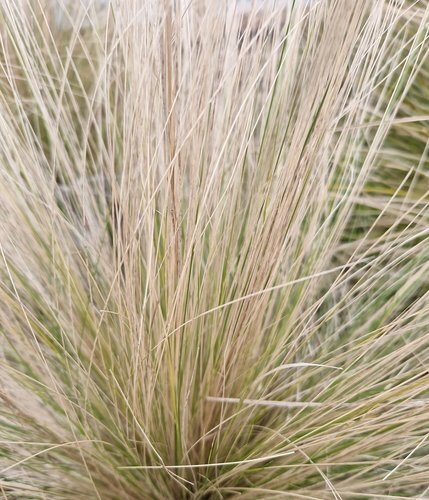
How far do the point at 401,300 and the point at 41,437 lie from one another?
0.49m

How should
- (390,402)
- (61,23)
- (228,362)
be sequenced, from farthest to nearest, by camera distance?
(61,23) < (228,362) < (390,402)

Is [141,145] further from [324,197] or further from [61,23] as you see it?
[61,23]

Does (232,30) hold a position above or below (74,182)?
above

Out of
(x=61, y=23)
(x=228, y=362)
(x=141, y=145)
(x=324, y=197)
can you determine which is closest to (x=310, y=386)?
(x=228, y=362)

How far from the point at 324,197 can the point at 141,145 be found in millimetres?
252

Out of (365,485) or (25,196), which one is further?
(25,196)

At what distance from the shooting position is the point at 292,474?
0.87 metres

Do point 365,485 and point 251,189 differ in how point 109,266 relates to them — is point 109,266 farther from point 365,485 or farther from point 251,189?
point 365,485

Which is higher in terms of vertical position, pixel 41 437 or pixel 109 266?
pixel 109 266

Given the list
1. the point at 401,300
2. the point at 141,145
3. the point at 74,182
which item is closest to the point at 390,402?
the point at 401,300

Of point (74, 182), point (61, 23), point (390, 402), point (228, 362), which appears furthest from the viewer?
point (61, 23)

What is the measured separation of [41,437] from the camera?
91cm

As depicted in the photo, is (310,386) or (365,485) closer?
(365,485)

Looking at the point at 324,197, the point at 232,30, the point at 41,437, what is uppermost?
the point at 232,30
